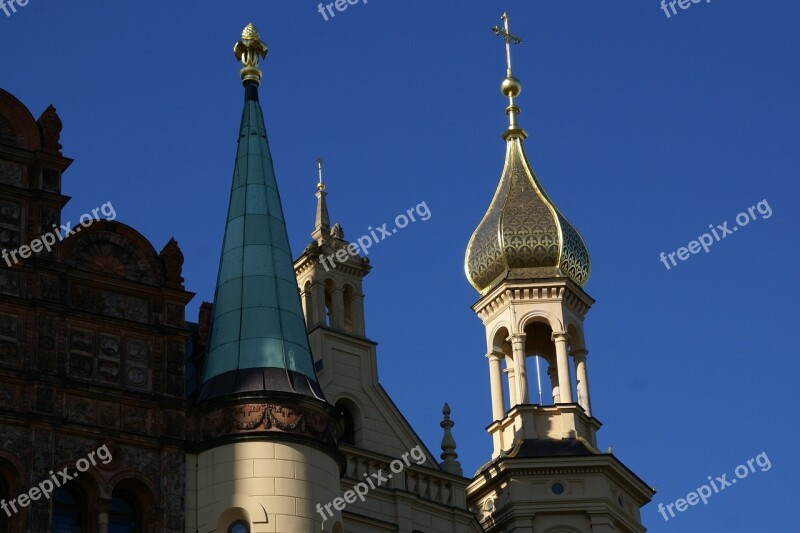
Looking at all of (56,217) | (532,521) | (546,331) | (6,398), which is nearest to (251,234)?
(56,217)

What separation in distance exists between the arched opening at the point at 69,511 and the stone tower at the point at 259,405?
1538 millimetres

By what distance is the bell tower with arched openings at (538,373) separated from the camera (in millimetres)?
37000

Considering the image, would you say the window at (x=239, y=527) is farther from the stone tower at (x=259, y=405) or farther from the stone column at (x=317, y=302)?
the stone column at (x=317, y=302)

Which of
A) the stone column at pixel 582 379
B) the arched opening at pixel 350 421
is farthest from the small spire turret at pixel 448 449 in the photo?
the stone column at pixel 582 379

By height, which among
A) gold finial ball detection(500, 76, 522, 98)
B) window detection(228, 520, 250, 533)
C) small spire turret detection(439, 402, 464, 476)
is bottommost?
window detection(228, 520, 250, 533)

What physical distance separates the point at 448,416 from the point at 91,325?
9.12 meters

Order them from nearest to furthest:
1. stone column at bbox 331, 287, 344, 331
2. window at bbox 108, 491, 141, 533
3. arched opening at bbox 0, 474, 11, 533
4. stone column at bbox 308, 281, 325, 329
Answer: arched opening at bbox 0, 474, 11, 533
window at bbox 108, 491, 141, 533
stone column at bbox 308, 281, 325, 329
stone column at bbox 331, 287, 344, 331

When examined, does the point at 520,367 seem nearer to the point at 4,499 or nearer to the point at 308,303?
the point at 308,303

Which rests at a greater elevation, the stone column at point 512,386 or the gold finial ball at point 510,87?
the gold finial ball at point 510,87

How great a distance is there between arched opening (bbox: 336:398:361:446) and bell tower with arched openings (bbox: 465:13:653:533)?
4018 millimetres

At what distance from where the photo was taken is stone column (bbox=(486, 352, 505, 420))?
1566 inches

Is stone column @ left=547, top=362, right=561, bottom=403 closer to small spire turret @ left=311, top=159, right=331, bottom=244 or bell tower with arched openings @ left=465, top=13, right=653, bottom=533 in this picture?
bell tower with arched openings @ left=465, top=13, right=653, bottom=533

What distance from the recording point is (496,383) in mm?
40188

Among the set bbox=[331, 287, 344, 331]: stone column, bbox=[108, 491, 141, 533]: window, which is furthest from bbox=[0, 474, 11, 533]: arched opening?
bbox=[331, 287, 344, 331]: stone column
